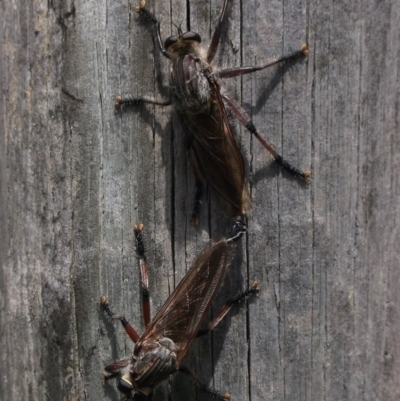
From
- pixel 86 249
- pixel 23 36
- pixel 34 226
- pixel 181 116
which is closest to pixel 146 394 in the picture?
pixel 86 249

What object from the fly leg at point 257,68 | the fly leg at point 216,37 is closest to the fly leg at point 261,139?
the fly leg at point 257,68

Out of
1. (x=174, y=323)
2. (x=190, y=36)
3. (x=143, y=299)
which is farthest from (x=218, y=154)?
(x=174, y=323)

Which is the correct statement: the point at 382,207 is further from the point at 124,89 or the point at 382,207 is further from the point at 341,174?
the point at 124,89

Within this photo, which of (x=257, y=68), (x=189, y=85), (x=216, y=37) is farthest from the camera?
(x=189, y=85)

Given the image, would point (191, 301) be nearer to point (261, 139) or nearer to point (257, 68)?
point (261, 139)

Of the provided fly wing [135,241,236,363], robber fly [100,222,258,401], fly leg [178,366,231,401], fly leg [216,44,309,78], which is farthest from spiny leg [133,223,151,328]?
fly leg [216,44,309,78]

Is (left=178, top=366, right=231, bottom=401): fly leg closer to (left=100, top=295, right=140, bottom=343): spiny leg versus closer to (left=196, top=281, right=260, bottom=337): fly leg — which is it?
(left=196, top=281, right=260, bottom=337): fly leg

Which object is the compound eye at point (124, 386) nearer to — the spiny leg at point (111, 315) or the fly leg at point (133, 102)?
the spiny leg at point (111, 315)
